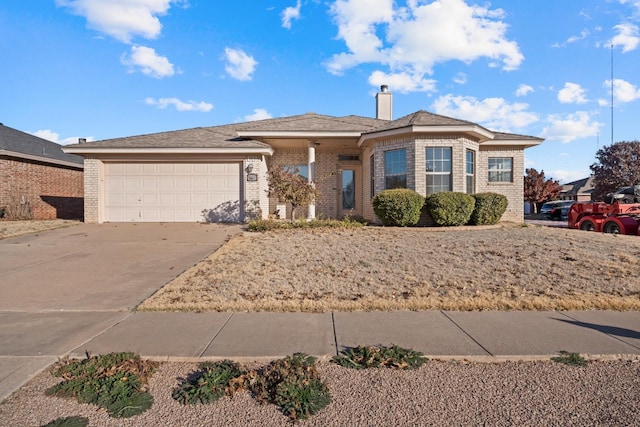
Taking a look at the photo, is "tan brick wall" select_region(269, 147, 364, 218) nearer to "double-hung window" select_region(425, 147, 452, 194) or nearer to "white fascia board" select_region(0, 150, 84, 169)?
"double-hung window" select_region(425, 147, 452, 194)

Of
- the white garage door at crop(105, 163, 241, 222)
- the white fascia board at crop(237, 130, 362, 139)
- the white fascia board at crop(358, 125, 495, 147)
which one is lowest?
the white garage door at crop(105, 163, 241, 222)

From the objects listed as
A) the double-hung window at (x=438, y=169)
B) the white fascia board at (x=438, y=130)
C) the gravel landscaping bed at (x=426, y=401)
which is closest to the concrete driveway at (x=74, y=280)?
the gravel landscaping bed at (x=426, y=401)

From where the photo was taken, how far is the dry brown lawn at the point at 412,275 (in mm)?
4910

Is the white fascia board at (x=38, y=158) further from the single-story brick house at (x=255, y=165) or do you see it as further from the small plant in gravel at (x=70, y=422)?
the small plant in gravel at (x=70, y=422)

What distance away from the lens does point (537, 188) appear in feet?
99.3

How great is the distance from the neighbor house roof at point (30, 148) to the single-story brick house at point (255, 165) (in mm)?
Answer: 4074

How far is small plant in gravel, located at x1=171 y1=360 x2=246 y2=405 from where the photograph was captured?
269cm

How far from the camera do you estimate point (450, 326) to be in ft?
13.5

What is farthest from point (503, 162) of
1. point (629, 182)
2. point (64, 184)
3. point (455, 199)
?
point (629, 182)

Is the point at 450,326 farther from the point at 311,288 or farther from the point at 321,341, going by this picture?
the point at 311,288

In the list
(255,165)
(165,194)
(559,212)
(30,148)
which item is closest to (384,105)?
(255,165)

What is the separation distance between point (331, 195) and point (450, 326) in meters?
12.2

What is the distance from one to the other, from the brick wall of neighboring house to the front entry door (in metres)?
12.6

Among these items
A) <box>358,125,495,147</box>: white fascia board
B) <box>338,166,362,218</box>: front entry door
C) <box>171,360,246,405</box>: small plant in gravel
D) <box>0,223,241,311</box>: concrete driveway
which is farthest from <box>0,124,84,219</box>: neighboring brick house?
<box>171,360,246,405</box>: small plant in gravel
